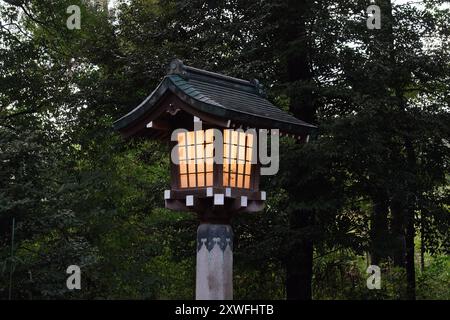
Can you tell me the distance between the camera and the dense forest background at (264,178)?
11664 millimetres

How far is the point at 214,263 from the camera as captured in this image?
8.30m

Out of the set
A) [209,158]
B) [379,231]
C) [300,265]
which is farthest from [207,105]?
[300,265]

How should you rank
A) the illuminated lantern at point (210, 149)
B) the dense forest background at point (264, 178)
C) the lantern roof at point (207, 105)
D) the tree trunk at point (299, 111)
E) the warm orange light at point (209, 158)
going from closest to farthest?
the lantern roof at point (207, 105), the illuminated lantern at point (210, 149), the warm orange light at point (209, 158), the dense forest background at point (264, 178), the tree trunk at point (299, 111)

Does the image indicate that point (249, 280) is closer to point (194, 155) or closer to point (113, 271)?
point (113, 271)

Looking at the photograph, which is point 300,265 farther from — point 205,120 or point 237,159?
point 205,120

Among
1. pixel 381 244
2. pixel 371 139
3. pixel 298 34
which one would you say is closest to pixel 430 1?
pixel 298 34

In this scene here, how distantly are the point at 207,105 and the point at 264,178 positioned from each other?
4582 mm

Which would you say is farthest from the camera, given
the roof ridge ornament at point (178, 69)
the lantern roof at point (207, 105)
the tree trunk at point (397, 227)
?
the tree trunk at point (397, 227)

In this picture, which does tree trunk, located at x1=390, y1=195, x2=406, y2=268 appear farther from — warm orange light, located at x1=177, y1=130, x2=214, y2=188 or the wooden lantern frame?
warm orange light, located at x1=177, y1=130, x2=214, y2=188

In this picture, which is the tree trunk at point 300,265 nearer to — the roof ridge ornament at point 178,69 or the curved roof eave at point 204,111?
the curved roof eave at point 204,111

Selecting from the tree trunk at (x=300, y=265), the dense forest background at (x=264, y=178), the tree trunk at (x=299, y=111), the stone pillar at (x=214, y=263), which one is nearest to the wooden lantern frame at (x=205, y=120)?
the stone pillar at (x=214, y=263)

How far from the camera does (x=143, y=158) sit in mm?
16516

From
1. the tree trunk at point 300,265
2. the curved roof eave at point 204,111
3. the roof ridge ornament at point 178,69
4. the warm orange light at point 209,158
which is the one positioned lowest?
the tree trunk at point 300,265

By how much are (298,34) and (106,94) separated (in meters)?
5.00
